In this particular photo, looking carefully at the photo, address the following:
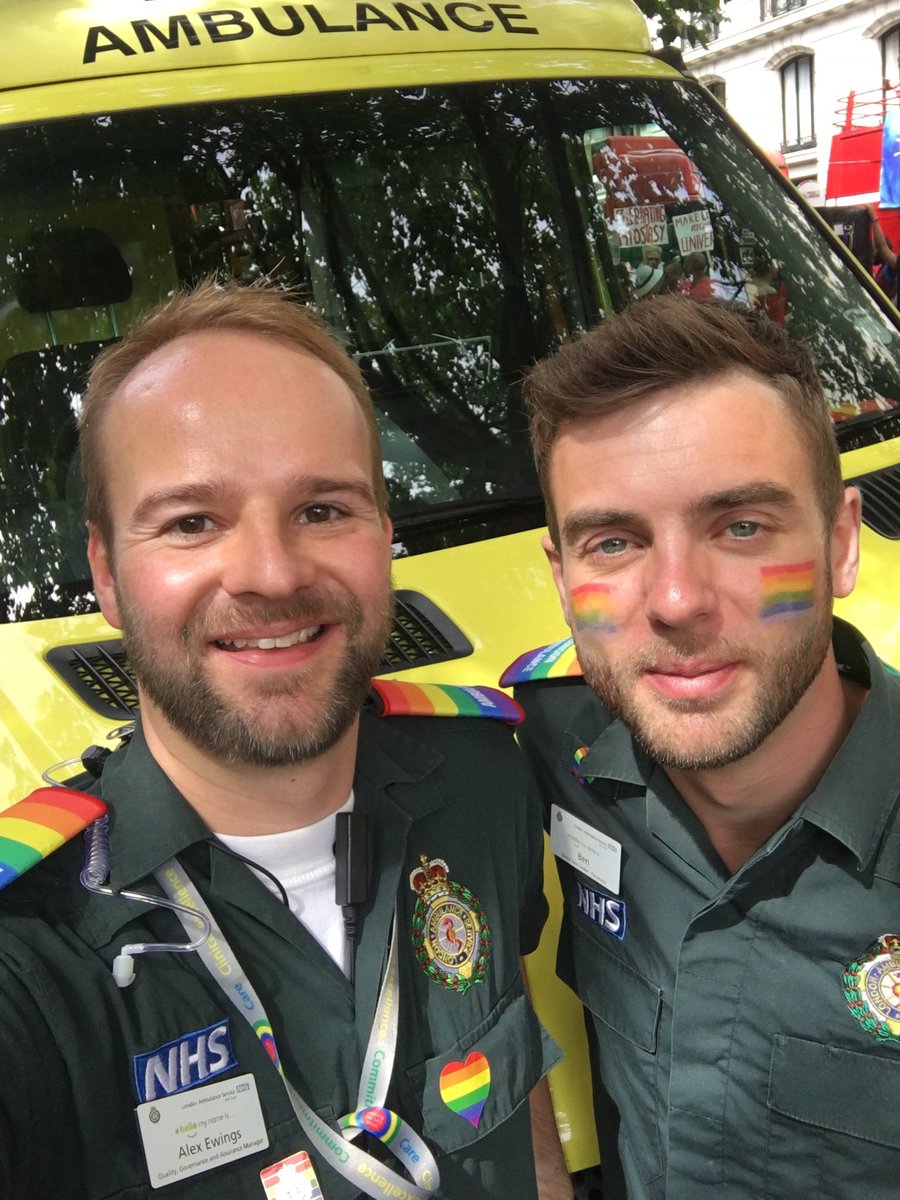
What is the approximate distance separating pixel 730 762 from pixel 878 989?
398 mm

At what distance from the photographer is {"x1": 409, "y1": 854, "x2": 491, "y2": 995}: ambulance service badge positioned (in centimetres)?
202

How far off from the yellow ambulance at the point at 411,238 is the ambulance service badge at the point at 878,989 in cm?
61

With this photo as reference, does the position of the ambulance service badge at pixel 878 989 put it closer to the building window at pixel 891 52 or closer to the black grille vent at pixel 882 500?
the black grille vent at pixel 882 500

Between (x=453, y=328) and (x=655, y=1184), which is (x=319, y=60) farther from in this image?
(x=655, y=1184)

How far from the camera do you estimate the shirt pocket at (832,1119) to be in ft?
6.32

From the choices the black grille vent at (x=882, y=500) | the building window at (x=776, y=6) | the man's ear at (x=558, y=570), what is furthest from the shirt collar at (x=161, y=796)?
the building window at (x=776, y=6)

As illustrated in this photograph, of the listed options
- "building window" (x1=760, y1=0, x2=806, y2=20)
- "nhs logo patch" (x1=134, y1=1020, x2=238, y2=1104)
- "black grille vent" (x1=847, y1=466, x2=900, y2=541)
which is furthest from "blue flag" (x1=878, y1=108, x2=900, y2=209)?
"building window" (x1=760, y1=0, x2=806, y2=20)

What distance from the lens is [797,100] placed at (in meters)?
36.9

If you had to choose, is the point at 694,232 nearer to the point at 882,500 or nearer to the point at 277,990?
the point at 882,500

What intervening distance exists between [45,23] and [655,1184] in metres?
2.81

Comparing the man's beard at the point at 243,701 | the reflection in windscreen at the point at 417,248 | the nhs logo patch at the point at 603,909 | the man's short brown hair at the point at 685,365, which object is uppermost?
the reflection in windscreen at the point at 417,248

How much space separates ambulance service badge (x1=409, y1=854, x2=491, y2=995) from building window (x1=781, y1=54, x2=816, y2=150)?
3795 cm

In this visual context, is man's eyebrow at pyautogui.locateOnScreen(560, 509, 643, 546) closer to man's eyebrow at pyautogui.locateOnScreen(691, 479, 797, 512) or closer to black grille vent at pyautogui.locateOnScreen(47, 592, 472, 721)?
man's eyebrow at pyautogui.locateOnScreen(691, 479, 797, 512)

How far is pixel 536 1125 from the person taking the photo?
2213mm
